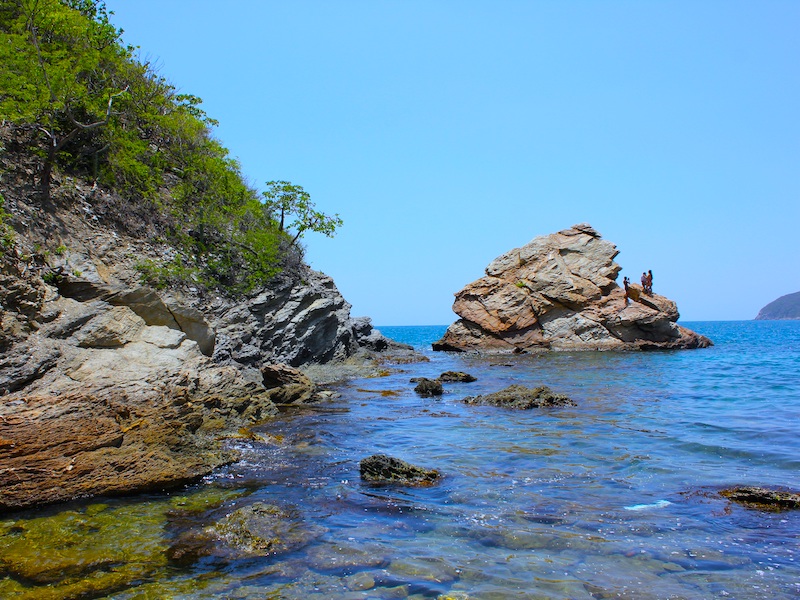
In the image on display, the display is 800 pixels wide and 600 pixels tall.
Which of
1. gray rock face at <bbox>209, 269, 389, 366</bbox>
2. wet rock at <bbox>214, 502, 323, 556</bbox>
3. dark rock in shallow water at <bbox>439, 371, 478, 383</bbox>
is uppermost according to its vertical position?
gray rock face at <bbox>209, 269, 389, 366</bbox>

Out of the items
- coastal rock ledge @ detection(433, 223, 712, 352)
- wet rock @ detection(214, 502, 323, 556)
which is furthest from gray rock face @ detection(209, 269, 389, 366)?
coastal rock ledge @ detection(433, 223, 712, 352)

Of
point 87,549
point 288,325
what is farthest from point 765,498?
point 288,325

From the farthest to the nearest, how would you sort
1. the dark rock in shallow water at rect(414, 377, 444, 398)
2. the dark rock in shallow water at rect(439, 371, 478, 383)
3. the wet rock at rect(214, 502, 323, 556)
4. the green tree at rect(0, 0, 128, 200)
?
1. the dark rock in shallow water at rect(439, 371, 478, 383)
2. the dark rock in shallow water at rect(414, 377, 444, 398)
3. the green tree at rect(0, 0, 128, 200)
4. the wet rock at rect(214, 502, 323, 556)

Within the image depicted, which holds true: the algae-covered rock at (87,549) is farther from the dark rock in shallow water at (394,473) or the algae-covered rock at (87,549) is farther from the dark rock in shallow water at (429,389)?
the dark rock in shallow water at (429,389)

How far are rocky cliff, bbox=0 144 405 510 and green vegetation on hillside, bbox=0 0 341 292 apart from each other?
3.92ft

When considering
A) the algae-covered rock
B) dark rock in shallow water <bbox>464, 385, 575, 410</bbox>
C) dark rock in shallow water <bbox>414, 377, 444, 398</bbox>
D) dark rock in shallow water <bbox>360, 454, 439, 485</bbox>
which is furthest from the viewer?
dark rock in shallow water <bbox>414, 377, 444, 398</bbox>

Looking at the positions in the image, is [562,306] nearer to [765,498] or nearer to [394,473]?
[765,498]

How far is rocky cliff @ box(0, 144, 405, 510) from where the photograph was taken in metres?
7.75

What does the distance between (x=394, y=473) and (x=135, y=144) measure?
57.2 feet

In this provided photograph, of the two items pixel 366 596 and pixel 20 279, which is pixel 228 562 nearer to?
pixel 366 596

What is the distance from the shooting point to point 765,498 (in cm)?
785

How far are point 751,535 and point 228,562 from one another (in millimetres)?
6323

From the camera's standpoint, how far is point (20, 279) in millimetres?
10125

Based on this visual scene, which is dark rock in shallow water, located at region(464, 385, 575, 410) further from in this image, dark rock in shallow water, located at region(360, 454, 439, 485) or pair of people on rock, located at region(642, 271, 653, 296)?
pair of people on rock, located at region(642, 271, 653, 296)
